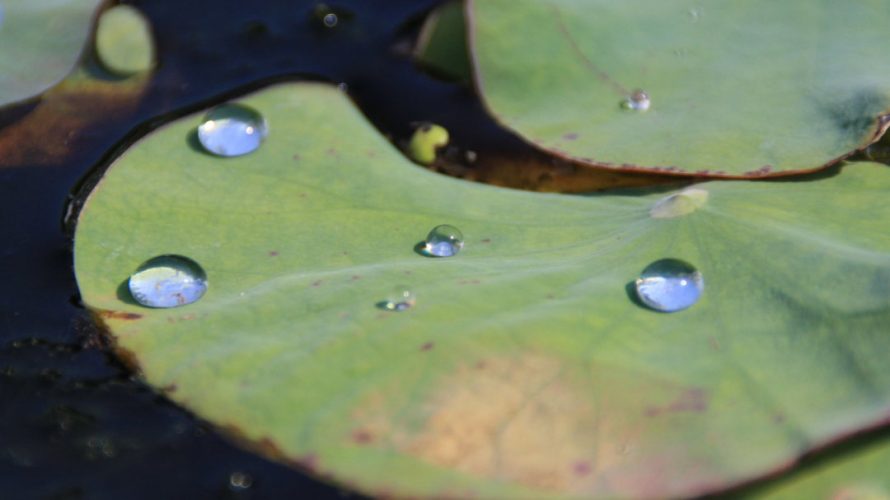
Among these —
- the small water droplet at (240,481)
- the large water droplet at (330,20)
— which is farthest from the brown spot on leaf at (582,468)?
the large water droplet at (330,20)

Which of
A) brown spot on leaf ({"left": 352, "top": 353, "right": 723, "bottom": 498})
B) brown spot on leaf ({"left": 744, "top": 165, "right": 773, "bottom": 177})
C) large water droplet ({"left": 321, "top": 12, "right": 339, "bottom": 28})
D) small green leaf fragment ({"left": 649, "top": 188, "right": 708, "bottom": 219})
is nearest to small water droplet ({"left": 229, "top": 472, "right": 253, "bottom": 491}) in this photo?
brown spot on leaf ({"left": 352, "top": 353, "right": 723, "bottom": 498})

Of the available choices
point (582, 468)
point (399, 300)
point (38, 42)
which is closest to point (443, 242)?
point (399, 300)

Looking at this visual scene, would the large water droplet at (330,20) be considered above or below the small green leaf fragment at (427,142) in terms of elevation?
above

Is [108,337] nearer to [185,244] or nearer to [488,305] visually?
[185,244]

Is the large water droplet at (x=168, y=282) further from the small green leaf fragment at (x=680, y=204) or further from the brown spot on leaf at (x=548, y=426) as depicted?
the small green leaf fragment at (x=680, y=204)

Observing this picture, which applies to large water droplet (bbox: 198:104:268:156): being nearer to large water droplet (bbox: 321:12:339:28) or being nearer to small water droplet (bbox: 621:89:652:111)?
large water droplet (bbox: 321:12:339:28)

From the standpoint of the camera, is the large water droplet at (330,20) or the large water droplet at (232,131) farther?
the large water droplet at (330,20)

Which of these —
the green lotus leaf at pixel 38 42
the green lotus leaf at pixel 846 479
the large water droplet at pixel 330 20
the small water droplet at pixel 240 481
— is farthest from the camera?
the large water droplet at pixel 330 20
